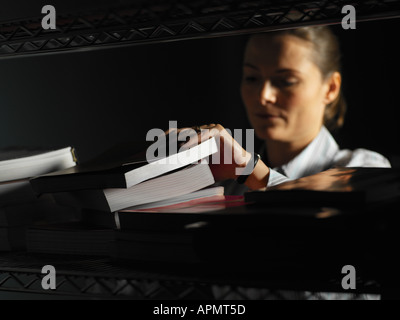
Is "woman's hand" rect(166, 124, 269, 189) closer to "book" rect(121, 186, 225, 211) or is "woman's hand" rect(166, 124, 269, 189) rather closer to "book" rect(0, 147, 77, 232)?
"book" rect(121, 186, 225, 211)

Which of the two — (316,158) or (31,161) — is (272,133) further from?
(31,161)

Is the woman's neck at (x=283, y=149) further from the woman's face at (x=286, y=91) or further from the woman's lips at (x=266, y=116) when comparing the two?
the woman's lips at (x=266, y=116)

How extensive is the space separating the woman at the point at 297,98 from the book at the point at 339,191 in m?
1.36

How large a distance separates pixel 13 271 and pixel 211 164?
1.38 ft

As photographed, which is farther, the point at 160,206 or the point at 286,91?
the point at 286,91

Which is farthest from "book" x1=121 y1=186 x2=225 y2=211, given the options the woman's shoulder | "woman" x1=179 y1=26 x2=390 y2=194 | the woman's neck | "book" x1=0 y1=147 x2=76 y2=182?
the woman's neck

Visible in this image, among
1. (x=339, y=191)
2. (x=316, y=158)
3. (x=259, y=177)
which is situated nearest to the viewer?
(x=339, y=191)

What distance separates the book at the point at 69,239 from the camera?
59cm

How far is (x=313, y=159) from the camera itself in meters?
1.90

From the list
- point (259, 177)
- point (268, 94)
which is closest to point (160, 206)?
point (259, 177)

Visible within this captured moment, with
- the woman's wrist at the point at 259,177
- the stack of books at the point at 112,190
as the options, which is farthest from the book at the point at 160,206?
the woman's wrist at the point at 259,177

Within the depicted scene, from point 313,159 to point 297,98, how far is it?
0.26 metres
